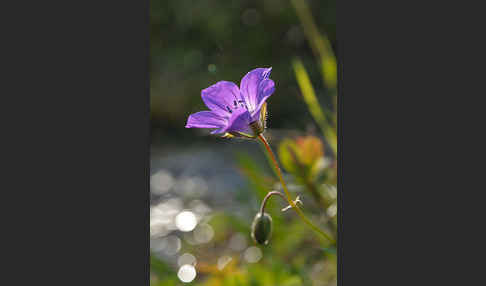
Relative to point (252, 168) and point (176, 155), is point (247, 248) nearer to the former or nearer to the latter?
point (252, 168)

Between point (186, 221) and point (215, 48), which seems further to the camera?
point (215, 48)

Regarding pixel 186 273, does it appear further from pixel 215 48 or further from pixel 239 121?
pixel 215 48

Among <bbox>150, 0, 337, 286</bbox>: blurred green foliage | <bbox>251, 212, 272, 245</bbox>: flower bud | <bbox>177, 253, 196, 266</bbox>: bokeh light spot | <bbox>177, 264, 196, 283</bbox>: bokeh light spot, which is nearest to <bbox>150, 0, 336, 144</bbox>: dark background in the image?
<bbox>150, 0, 337, 286</bbox>: blurred green foliage

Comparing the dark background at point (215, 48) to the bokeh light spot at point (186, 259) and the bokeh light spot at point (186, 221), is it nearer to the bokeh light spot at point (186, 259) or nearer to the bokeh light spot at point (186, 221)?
the bokeh light spot at point (186, 221)

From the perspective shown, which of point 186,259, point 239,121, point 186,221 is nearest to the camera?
point 239,121

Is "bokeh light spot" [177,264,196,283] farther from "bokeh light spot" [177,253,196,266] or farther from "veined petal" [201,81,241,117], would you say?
"veined petal" [201,81,241,117]

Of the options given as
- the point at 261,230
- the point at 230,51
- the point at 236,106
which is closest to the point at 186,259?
the point at 261,230

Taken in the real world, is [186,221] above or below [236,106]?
below
